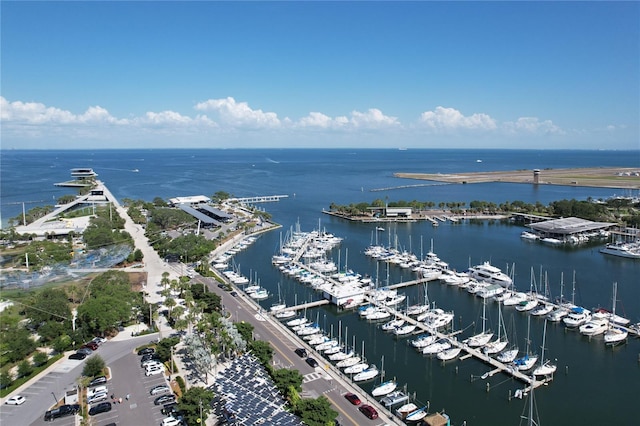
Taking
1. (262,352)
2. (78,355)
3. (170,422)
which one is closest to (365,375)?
(262,352)

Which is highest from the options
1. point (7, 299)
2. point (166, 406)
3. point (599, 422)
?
point (7, 299)

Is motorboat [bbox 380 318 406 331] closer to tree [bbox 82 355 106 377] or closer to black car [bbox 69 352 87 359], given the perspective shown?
tree [bbox 82 355 106 377]

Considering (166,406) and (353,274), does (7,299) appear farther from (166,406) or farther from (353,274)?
(353,274)

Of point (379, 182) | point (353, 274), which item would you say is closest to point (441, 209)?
point (353, 274)

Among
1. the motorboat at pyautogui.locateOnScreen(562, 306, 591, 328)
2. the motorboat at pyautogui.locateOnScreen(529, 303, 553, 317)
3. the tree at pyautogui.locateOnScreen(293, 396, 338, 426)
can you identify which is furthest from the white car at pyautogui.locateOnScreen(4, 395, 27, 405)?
the motorboat at pyautogui.locateOnScreen(562, 306, 591, 328)

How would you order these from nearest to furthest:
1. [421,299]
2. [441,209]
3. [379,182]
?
[421,299] < [441,209] < [379,182]

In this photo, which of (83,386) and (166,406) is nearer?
(166,406)

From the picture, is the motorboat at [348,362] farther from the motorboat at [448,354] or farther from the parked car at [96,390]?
the parked car at [96,390]
